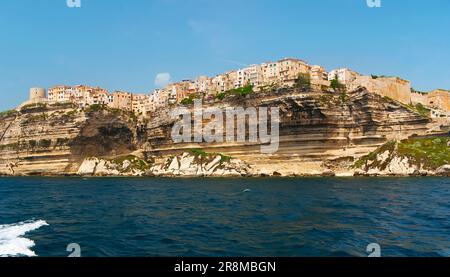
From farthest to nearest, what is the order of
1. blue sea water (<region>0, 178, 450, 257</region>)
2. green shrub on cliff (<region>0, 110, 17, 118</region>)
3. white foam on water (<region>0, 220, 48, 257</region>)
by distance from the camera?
green shrub on cliff (<region>0, 110, 17, 118</region>) < blue sea water (<region>0, 178, 450, 257</region>) < white foam on water (<region>0, 220, 48, 257</region>)

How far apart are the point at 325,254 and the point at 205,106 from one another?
338 ft

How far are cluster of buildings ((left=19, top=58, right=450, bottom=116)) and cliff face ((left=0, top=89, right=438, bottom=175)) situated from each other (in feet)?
18.8

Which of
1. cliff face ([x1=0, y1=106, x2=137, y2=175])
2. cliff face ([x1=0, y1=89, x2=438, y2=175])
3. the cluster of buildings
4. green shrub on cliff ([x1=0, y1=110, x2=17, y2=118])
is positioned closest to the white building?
the cluster of buildings

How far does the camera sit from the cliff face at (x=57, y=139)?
125 meters

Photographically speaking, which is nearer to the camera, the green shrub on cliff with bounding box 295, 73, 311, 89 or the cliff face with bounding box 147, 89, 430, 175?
the cliff face with bounding box 147, 89, 430, 175

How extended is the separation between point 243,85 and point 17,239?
116042mm

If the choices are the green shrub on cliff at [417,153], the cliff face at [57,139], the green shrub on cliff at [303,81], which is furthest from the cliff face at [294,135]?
the green shrub on cliff at [417,153]

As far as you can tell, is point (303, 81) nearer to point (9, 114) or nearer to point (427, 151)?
point (427, 151)

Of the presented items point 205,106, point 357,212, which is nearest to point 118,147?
point 205,106

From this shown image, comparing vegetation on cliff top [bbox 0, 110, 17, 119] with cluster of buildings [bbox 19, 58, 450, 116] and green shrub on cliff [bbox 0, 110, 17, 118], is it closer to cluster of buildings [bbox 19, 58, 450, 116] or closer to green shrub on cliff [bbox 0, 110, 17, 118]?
green shrub on cliff [bbox 0, 110, 17, 118]
